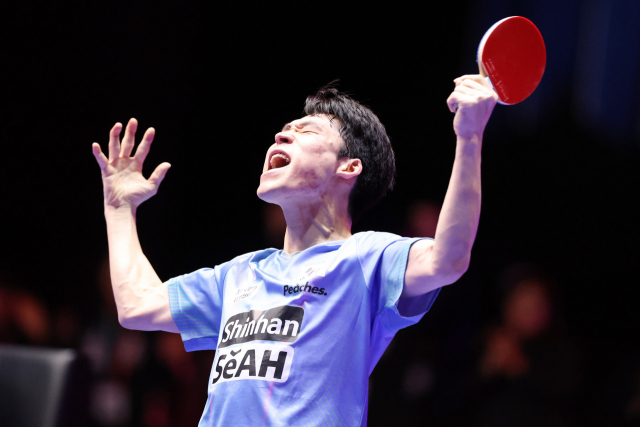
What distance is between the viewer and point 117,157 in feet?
6.23

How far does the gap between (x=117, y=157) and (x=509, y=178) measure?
204 cm

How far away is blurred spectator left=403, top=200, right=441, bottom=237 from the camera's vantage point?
313 centimetres

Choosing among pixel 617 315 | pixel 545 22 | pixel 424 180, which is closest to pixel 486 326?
pixel 617 315

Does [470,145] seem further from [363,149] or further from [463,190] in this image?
[363,149]

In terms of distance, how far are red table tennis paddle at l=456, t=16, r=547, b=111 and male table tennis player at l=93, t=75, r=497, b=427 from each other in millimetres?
52

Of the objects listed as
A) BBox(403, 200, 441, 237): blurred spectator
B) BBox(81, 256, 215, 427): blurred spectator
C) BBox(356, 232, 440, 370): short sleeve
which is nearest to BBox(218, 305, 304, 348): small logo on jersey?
BBox(356, 232, 440, 370): short sleeve

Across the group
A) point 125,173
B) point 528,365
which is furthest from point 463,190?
point 528,365

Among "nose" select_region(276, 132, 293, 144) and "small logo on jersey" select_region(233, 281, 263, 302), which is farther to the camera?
"nose" select_region(276, 132, 293, 144)

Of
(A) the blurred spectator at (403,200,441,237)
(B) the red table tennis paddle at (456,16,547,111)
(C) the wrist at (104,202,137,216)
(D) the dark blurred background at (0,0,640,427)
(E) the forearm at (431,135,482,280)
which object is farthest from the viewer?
(A) the blurred spectator at (403,200,441,237)

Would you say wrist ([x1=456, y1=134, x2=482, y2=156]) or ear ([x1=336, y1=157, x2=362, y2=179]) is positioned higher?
wrist ([x1=456, y1=134, x2=482, y2=156])

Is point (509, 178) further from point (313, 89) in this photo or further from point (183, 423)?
point (183, 423)

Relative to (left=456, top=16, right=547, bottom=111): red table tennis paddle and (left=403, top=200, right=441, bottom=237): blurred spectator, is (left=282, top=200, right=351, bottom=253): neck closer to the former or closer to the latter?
(left=456, top=16, right=547, bottom=111): red table tennis paddle

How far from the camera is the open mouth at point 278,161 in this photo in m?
1.74

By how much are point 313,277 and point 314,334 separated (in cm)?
15
